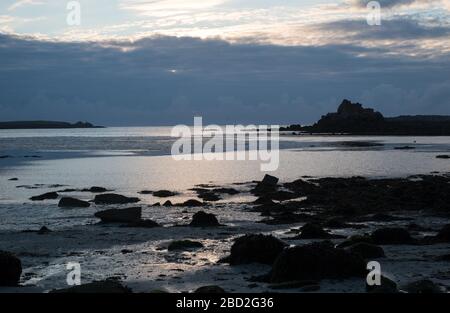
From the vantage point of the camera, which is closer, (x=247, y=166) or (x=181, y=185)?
(x=181, y=185)

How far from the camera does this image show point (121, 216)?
26219mm

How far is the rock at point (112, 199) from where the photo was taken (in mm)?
33469

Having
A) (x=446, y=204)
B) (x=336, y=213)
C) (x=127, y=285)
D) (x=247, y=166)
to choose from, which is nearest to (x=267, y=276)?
(x=127, y=285)

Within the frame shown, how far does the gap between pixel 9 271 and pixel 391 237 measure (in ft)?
41.8

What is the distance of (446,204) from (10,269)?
927 inches

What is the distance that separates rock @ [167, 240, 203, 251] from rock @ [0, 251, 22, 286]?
5.75 meters

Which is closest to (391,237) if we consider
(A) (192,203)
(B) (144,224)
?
(B) (144,224)

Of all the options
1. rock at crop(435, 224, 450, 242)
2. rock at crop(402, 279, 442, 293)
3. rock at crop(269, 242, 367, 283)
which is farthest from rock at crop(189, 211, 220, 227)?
rock at crop(402, 279, 442, 293)

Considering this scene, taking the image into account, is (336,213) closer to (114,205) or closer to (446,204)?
(446,204)

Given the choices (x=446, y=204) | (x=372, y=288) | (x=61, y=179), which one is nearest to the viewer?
(x=372, y=288)

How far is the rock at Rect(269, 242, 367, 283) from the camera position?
Answer: 1509 cm

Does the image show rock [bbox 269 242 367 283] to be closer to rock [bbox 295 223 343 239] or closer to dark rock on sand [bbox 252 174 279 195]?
rock [bbox 295 223 343 239]

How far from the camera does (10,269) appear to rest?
49.9 feet
